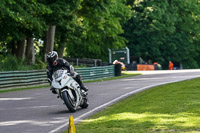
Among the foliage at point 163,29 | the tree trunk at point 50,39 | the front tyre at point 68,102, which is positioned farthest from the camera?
the foliage at point 163,29

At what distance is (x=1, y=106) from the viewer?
15117 millimetres

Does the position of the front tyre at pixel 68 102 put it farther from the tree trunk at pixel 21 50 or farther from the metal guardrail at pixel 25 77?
the tree trunk at pixel 21 50

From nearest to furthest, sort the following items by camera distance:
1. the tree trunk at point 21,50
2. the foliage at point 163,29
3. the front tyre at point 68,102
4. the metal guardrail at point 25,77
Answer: the front tyre at point 68,102 → the metal guardrail at point 25,77 → the tree trunk at point 21,50 → the foliage at point 163,29

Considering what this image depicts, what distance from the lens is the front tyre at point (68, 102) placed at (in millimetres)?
12367

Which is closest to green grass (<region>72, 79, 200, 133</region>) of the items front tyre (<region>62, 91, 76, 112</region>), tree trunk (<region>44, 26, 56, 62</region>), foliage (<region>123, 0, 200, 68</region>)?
front tyre (<region>62, 91, 76, 112</region>)

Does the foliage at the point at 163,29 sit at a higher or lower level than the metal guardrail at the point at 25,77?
higher

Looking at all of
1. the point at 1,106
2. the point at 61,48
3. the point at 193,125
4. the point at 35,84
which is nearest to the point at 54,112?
the point at 1,106

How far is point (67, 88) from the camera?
12.6 metres

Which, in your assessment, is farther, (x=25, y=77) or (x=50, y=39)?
(x=50, y=39)

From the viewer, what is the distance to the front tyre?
12.4 meters

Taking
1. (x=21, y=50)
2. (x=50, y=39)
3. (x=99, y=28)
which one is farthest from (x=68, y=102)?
(x=99, y=28)

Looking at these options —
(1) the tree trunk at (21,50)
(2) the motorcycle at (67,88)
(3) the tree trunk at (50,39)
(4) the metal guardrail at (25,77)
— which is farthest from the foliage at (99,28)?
(2) the motorcycle at (67,88)

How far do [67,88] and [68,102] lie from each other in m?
0.36

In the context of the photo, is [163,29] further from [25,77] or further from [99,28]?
[25,77]
